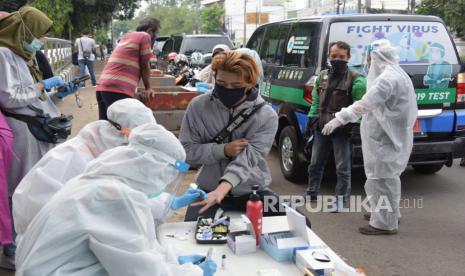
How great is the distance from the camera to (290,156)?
5.75m

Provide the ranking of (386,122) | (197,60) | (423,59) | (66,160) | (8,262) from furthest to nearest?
(197,60)
(423,59)
(386,122)
(8,262)
(66,160)

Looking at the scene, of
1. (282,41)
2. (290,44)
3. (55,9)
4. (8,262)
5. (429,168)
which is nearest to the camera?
(8,262)

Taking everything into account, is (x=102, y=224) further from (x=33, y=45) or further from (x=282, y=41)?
(x=282, y=41)

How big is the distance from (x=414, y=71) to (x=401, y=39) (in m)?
0.42

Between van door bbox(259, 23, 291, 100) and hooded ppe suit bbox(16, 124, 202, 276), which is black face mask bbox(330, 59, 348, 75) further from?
hooded ppe suit bbox(16, 124, 202, 276)

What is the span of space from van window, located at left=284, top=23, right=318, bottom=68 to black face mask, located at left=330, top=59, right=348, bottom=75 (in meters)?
0.74

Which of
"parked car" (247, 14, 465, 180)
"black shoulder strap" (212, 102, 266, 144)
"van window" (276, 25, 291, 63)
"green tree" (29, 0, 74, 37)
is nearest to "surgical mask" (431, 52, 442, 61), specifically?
"parked car" (247, 14, 465, 180)

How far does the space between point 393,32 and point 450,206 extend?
76.4 inches

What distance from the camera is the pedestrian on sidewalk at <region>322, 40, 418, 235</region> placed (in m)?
4.04

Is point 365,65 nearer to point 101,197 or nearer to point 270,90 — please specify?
Answer: point 270,90

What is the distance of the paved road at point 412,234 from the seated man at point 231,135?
1416 mm

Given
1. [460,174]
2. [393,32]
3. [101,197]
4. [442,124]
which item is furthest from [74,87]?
[460,174]

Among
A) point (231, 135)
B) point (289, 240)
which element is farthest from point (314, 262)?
point (231, 135)

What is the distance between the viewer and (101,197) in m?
1.50
